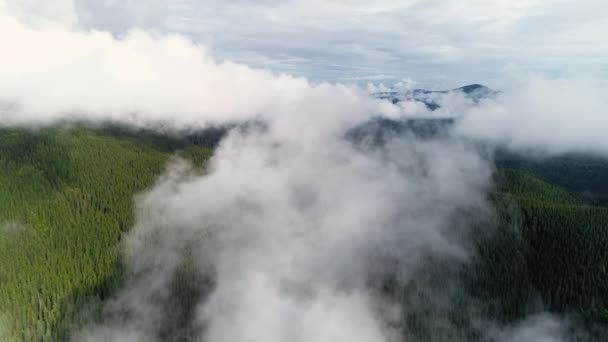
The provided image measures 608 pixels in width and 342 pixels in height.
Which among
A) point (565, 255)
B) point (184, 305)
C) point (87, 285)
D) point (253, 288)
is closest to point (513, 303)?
point (565, 255)

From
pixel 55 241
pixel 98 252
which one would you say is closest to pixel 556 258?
pixel 98 252

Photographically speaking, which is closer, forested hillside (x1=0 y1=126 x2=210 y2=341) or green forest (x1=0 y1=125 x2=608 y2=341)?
forested hillside (x1=0 y1=126 x2=210 y2=341)

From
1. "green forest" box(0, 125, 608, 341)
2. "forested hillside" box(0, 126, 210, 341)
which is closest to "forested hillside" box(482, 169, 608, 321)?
"green forest" box(0, 125, 608, 341)

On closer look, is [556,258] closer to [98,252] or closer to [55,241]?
[98,252]

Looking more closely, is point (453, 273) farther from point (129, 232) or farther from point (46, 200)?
point (46, 200)

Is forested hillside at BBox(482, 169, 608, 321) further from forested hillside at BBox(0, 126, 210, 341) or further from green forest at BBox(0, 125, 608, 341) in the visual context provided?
forested hillside at BBox(0, 126, 210, 341)

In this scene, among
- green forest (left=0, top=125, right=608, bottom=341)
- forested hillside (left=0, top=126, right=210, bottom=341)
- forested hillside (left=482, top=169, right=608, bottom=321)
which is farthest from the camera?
forested hillside (left=482, top=169, right=608, bottom=321)

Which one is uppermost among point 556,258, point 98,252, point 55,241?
point 55,241
